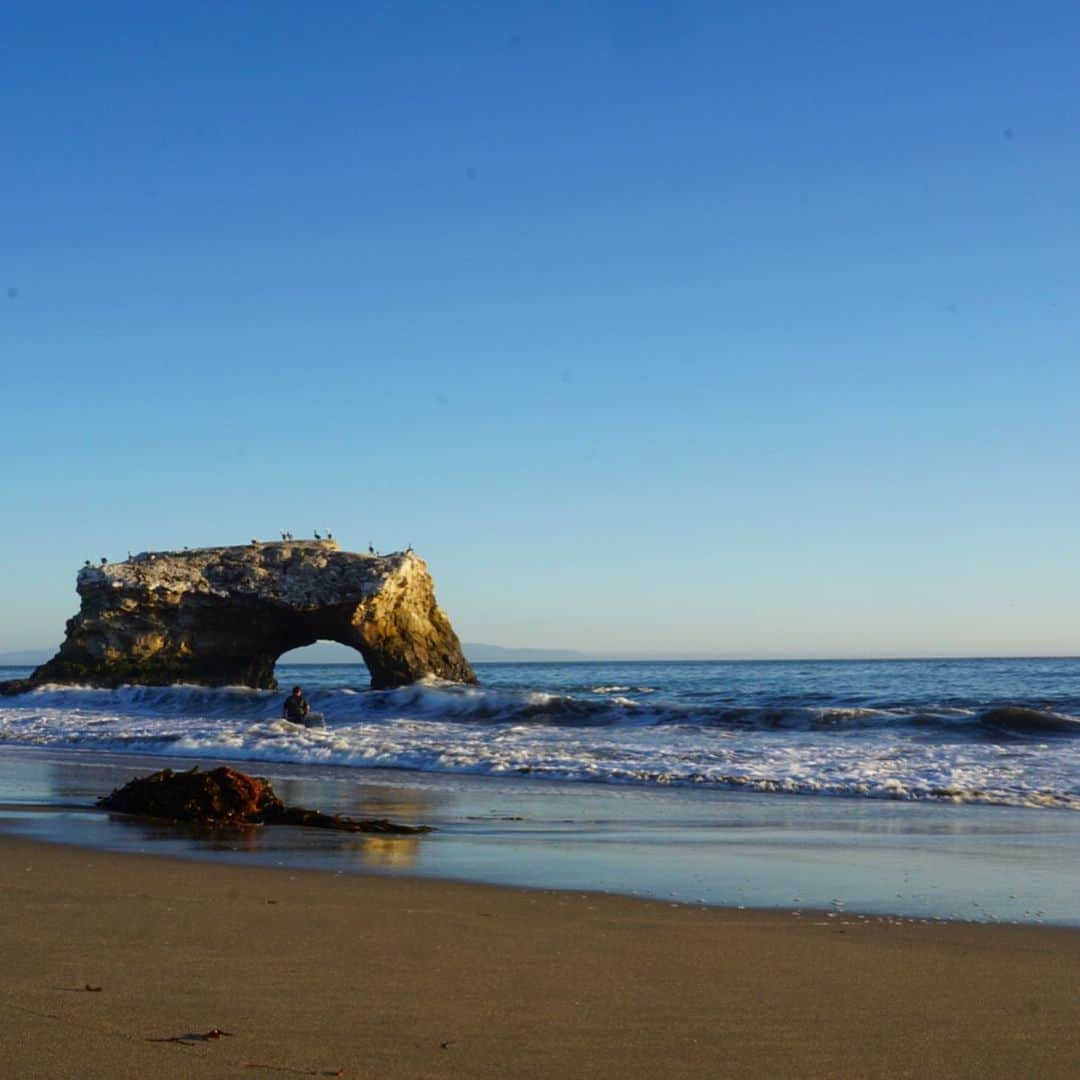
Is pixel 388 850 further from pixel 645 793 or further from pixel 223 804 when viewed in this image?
pixel 645 793

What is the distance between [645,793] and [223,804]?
16.3 feet

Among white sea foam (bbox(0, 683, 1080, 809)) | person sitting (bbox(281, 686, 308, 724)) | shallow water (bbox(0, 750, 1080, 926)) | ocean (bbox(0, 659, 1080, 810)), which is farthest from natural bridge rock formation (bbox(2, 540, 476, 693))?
shallow water (bbox(0, 750, 1080, 926))

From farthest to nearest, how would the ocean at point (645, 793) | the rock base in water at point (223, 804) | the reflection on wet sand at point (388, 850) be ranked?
the rock base in water at point (223, 804) < the reflection on wet sand at point (388, 850) < the ocean at point (645, 793)

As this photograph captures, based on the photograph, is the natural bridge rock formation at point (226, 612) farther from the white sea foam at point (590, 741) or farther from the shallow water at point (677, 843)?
the shallow water at point (677, 843)

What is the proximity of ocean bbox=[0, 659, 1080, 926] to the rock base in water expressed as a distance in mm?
331

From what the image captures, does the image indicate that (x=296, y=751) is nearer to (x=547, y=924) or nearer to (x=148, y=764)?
(x=148, y=764)

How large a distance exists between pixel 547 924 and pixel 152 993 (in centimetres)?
208

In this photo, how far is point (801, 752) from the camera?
1706cm

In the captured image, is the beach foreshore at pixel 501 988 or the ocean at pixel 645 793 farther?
the ocean at pixel 645 793

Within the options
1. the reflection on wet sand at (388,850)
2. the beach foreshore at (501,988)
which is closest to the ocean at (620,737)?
the reflection on wet sand at (388,850)

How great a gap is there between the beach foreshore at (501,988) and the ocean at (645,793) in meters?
0.96

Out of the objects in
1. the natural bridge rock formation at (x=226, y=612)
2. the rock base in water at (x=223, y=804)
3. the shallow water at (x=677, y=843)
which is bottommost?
the shallow water at (x=677, y=843)

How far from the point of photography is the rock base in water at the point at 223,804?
382 inches

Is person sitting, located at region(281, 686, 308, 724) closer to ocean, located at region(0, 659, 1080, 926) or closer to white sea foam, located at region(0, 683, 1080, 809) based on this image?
white sea foam, located at region(0, 683, 1080, 809)
